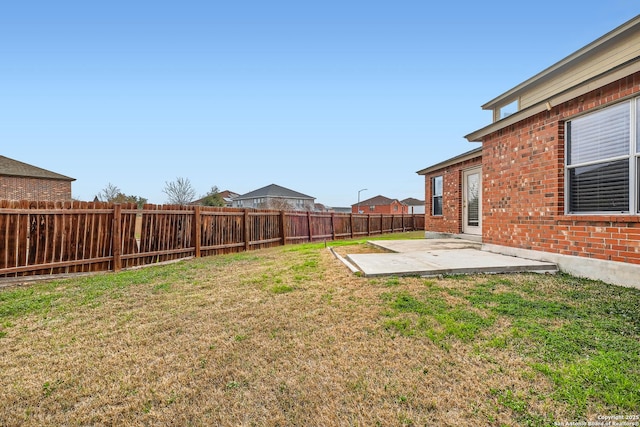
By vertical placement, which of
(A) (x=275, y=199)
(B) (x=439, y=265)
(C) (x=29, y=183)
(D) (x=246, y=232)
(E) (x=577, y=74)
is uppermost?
(E) (x=577, y=74)

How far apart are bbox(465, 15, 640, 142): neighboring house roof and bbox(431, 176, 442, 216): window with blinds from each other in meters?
4.01

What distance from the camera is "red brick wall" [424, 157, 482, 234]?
1045 cm

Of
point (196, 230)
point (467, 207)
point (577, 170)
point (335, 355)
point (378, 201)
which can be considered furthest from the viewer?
point (378, 201)

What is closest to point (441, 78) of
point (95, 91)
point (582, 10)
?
point (582, 10)

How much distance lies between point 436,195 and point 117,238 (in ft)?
37.0

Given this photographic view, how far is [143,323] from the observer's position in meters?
3.42

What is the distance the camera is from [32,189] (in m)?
23.3

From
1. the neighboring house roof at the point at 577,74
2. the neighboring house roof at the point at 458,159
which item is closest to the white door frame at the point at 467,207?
the neighboring house roof at the point at 458,159

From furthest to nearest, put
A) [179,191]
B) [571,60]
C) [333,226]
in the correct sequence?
1. [179,191]
2. [333,226]
3. [571,60]

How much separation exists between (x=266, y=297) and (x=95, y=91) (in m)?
21.4

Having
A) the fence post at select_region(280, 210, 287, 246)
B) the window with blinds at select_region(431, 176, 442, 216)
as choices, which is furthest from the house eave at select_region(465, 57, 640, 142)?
the fence post at select_region(280, 210, 287, 246)

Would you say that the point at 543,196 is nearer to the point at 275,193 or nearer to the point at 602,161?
the point at 602,161

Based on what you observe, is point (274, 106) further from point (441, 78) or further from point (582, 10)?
point (582, 10)

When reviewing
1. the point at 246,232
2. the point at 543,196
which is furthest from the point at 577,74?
the point at 246,232
